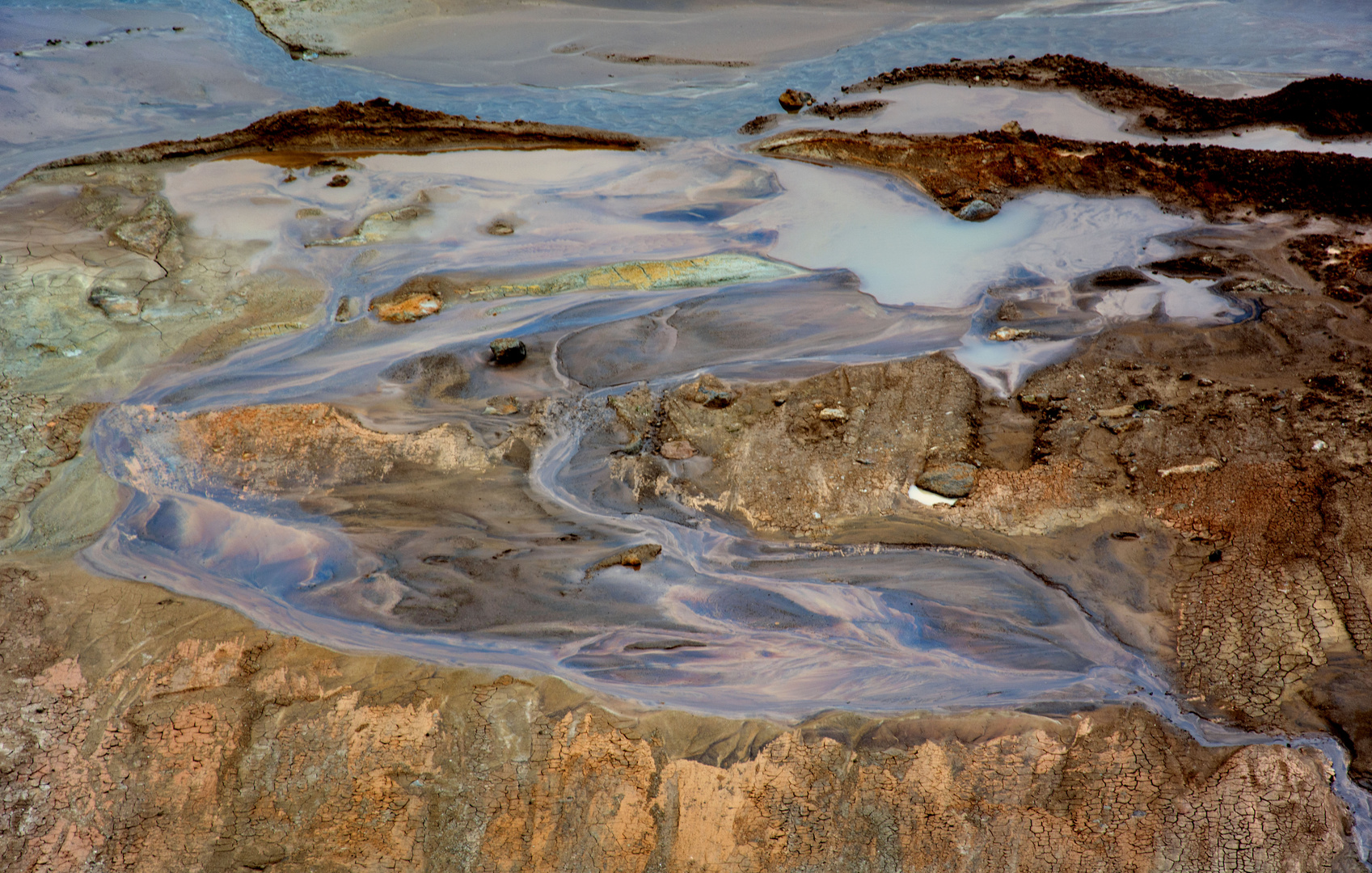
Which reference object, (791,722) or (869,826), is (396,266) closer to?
(791,722)

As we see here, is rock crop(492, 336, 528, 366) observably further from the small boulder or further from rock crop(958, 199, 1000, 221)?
rock crop(958, 199, 1000, 221)

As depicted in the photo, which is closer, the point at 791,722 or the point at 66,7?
the point at 791,722

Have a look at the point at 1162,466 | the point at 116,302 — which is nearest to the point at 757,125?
the point at 1162,466

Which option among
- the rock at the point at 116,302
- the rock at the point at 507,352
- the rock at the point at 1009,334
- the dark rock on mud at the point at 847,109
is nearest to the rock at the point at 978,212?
the rock at the point at 1009,334

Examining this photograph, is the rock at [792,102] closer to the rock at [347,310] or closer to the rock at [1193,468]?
the rock at [347,310]

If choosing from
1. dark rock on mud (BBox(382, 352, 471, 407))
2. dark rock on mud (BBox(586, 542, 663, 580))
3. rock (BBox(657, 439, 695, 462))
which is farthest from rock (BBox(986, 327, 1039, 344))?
dark rock on mud (BBox(382, 352, 471, 407))

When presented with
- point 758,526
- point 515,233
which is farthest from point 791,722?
point 515,233

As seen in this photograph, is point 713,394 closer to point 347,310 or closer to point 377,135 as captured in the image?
point 347,310
